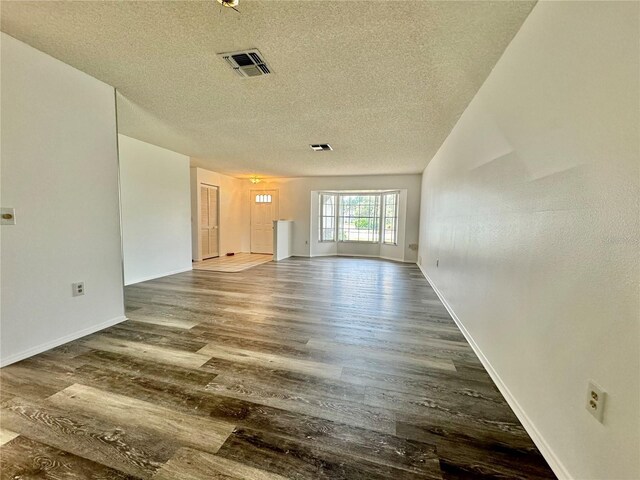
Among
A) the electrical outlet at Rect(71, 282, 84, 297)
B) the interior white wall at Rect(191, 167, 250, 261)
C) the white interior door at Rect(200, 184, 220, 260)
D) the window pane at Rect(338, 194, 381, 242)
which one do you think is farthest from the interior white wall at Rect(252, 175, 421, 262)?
the electrical outlet at Rect(71, 282, 84, 297)

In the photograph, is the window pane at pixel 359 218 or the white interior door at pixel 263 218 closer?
the window pane at pixel 359 218

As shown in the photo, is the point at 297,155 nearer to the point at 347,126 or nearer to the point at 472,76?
the point at 347,126

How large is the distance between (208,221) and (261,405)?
6166mm

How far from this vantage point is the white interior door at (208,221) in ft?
22.2

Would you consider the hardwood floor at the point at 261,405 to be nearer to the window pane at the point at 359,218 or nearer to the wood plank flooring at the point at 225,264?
the wood plank flooring at the point at 225,264

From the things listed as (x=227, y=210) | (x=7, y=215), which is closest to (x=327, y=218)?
(x=227, y=210)

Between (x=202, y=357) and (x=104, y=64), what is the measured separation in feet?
8.48

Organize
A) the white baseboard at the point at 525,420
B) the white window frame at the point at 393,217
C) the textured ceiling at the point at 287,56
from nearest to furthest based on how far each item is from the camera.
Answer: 1. the white baseboard at the point at 525,420
2. the textured ceiling at the point at 287,56
3. the white window frame at the point at 393,217

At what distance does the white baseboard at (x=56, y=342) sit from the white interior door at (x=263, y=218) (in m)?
5.65

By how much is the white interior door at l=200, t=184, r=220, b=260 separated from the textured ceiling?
10.1 ft

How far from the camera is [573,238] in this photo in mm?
1131

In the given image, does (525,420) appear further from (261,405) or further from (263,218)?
(263,218)

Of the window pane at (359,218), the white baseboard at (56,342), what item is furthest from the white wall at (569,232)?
the window pane at (359,218)

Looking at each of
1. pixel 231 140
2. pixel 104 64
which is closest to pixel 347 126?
pixel 231 140
